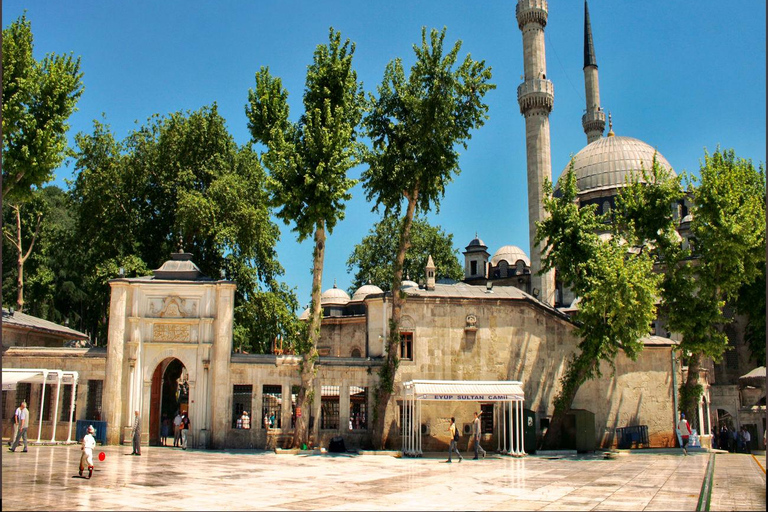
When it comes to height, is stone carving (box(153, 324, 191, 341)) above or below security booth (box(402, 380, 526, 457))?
above

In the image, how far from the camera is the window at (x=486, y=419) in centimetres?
2575

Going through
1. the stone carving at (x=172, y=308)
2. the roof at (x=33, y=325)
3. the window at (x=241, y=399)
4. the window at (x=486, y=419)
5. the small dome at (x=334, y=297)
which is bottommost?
the window at (x=486, y=419)

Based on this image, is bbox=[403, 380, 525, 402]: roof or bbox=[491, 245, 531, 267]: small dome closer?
bbox=[403, 380, 525, 402]: roof

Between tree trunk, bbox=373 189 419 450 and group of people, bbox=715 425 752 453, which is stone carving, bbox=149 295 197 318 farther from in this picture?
group of people, bbox=715 425 752 453

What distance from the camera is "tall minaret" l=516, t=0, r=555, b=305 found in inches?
1795

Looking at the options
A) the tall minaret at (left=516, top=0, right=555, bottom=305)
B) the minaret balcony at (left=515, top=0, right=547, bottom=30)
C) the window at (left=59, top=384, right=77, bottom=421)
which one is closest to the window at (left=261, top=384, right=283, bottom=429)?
the window at (left=59, top=384, right=77, bottom=421)

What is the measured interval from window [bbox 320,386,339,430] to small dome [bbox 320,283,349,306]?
14985 mm

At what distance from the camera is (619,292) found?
77.5 feet

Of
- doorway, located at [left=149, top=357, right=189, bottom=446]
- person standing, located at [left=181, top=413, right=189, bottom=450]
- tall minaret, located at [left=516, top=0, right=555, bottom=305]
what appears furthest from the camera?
tall minaret, located at [left=516, top=0, right=555, bottom=305]

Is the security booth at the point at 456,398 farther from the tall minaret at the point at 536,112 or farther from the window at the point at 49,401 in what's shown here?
the tall minaret at the point at 536,112

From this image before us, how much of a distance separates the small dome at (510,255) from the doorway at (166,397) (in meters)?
30.6

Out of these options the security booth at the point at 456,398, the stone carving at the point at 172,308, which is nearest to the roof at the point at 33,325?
the stone carving at the point at 172,308

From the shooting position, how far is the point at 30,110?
2295 centimetres

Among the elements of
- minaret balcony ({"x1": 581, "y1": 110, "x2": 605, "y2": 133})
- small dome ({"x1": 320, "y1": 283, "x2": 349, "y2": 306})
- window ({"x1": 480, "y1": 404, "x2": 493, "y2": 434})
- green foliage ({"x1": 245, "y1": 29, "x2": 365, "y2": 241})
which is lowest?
window ({"x1": 480, "y1": 404, "x2": 493, "y2": 434})
